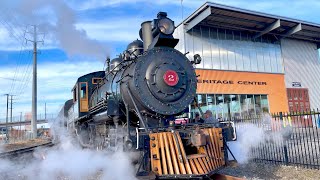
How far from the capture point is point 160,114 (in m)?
5.75

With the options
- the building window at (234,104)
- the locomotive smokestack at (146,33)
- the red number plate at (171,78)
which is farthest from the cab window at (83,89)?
the building window at (234,104)

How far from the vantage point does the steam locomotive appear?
4738 mm

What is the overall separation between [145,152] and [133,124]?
1493 mm

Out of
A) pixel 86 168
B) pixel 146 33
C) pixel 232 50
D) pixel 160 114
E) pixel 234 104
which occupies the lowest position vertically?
pixel 86 168

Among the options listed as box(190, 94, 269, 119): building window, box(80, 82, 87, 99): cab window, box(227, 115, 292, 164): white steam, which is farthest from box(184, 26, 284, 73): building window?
box(80, 82, 87, 99): cab window

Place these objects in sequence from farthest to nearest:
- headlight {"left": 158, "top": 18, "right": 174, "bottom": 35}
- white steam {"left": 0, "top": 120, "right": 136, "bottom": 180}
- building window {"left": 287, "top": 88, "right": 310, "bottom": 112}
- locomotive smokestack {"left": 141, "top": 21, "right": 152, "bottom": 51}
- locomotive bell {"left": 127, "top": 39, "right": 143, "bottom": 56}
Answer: building window {"left": 287, "top": 88, "right": 310, "bottom": 112}, locomotive bell {"left": 127, "top": 39, "right": 143, "bottom": 56}, locomotive smokestack {"left": 141, "top": 21, "right": 152, "bottom": 51}, headlight {"left": 158, "top": 18, "right": 174, "bottom": 35}, white steam {"left": 0, "top": 120, "right": 136, "bottom": 180}

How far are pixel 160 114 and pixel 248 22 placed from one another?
17.9 meters

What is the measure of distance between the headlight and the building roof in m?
13.2

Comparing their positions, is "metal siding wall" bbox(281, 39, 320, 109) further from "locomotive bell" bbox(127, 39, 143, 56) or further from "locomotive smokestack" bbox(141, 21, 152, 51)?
"locomotive smokestack" bbox(141, 21, 152, 51)

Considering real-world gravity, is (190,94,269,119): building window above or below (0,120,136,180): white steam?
above

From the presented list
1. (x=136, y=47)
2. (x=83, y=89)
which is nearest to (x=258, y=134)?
(x=136, y=47)

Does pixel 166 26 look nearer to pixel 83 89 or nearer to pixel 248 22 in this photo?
pixel 83 89

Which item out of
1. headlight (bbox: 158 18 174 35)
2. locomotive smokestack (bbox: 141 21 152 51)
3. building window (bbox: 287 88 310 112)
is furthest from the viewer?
building window (bbox: 287 88 310 112)

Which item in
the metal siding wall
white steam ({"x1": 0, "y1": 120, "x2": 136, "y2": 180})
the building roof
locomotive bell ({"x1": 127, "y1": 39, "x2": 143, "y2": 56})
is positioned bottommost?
white steam ({"x1": 0, "y1": 120, "x2": 136, "y2": 180})
